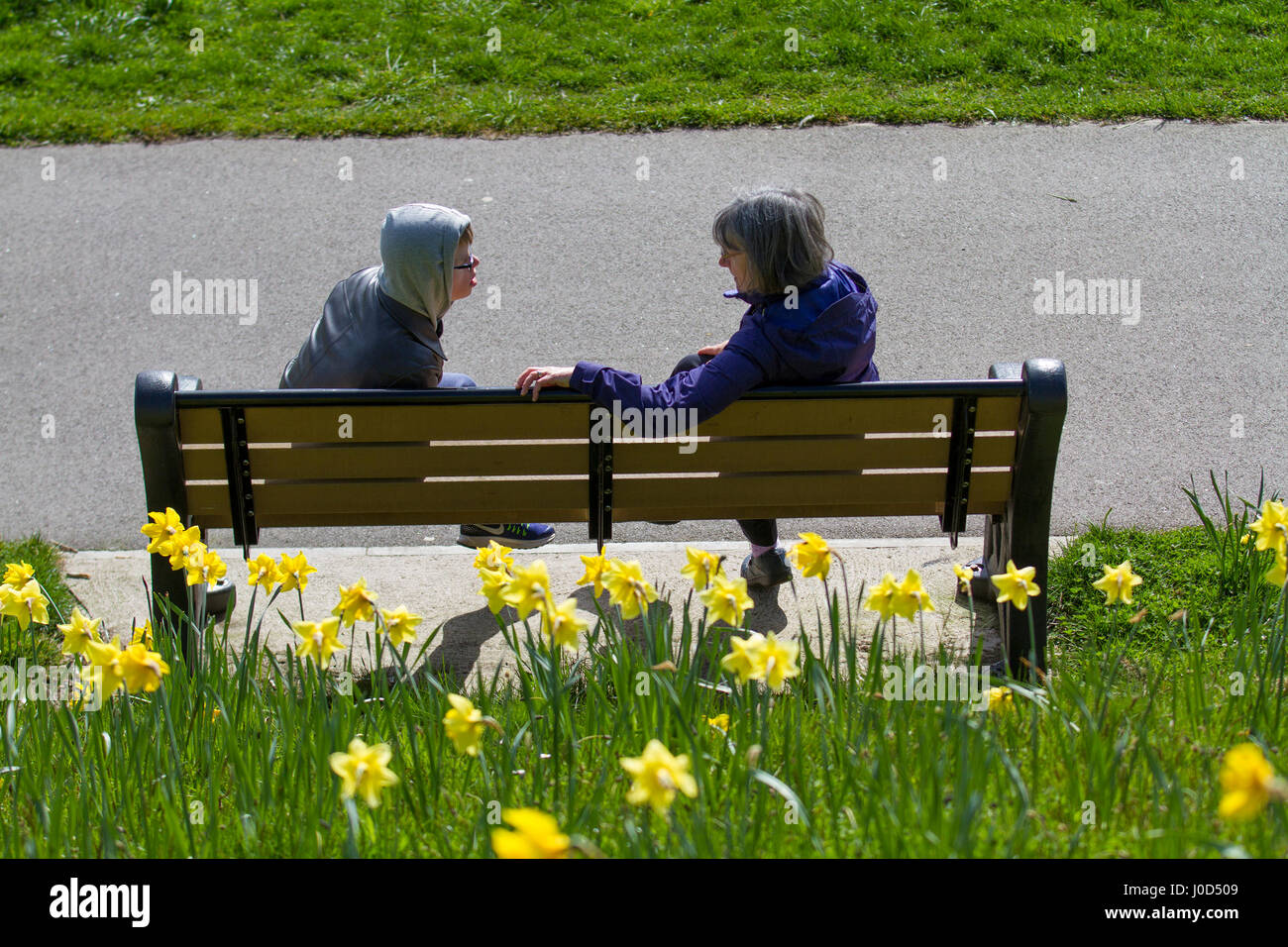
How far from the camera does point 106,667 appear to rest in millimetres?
2412

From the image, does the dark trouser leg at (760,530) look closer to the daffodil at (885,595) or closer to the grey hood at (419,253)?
the grey hood at (419,253)

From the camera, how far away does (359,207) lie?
24.0 ft

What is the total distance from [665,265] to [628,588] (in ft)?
14.6

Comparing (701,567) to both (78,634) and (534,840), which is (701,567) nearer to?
(534,840)

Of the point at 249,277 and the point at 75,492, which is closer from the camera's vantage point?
the point at 75,492

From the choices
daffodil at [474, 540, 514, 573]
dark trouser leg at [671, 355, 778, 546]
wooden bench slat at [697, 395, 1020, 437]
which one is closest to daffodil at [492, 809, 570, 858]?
daffodil at [474, 540, 514, 573]

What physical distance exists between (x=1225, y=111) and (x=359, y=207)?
516 centimetres

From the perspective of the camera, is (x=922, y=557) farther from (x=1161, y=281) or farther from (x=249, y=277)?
(x=249, y=277)

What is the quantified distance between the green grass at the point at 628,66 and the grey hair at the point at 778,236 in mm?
4431

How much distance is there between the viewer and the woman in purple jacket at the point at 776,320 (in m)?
3.47
